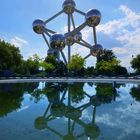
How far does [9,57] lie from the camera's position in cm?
5212

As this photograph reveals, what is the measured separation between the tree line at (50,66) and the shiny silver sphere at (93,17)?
7.03 m

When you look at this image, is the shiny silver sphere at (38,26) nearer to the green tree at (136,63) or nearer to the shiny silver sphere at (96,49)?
the shiny silver sphere at (96,49)

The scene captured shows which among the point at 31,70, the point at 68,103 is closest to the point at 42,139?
the point at 68,103

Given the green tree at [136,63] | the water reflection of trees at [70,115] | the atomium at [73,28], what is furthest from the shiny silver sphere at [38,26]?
the water reflection of trees at [70,115]

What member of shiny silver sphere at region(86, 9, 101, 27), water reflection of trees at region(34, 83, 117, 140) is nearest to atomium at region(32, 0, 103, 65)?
shiny silver sphere at region(86, 9, 101, 27)

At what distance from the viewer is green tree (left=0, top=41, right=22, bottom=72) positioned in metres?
51.6

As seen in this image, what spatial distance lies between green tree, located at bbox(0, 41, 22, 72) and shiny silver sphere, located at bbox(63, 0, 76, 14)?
10.6 meters

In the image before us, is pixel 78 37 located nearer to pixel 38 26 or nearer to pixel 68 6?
pixel 68 6

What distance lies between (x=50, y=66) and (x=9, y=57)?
11.1 metres

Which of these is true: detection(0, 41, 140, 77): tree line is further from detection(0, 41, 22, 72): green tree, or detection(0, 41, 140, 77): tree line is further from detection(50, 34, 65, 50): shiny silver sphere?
detection(50, 34, 65, 50): shiny silver sphere

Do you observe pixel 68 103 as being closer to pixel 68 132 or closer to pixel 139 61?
pixel 68 132

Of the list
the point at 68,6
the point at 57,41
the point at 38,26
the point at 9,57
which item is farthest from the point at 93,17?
the point at 9,57

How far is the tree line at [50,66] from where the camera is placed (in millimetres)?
52281

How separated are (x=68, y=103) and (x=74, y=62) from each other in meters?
40.9
